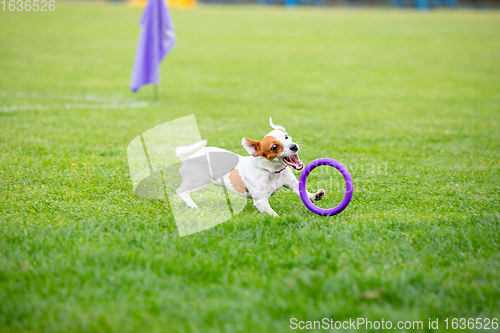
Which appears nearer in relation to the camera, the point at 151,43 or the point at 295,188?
the point at 295,188

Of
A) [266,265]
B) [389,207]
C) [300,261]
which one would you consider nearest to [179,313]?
[266,265]

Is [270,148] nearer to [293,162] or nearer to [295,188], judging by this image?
[293,162]

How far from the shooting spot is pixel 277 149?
348 cm

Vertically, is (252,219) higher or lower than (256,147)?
lower

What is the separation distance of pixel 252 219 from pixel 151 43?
5761mm

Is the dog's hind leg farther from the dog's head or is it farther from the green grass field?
the dog's head

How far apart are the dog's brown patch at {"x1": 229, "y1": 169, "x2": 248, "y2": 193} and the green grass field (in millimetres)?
→ 208

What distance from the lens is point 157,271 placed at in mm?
2910

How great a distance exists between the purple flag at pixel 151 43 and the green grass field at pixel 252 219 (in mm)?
544

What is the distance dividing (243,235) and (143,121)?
4.50 m

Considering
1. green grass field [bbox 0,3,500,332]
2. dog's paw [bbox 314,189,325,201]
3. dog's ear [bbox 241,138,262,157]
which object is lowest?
green grass field [bbox 0,3,500,332]

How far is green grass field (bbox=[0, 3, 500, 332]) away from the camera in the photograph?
101 inches

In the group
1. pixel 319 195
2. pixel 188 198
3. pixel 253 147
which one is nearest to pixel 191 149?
pixel 188 198

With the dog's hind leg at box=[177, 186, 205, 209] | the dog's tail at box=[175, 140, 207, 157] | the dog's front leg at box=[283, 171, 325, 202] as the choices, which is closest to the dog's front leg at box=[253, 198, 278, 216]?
the dog's front leg at box=[283, 171, 325, 202]
